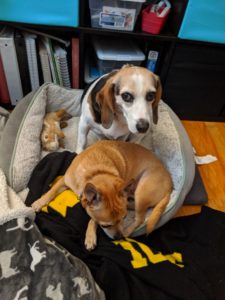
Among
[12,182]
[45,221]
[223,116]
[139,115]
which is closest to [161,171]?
[139,115]

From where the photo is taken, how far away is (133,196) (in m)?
1.45

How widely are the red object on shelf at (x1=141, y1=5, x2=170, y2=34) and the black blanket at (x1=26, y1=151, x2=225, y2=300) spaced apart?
1.02 metres

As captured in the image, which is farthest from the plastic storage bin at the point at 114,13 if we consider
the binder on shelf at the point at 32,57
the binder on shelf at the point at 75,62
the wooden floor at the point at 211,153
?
the wooden floor at the point at 211,153

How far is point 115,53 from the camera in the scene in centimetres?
190

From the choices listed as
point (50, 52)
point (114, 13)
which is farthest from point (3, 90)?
point (114, 13)

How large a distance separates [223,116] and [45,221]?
177cm

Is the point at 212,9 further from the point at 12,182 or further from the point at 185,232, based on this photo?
the point at 12,182

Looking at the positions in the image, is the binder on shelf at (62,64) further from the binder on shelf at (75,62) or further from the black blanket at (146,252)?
the black blanket at (146,252)

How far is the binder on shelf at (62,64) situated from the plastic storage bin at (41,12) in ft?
0.77

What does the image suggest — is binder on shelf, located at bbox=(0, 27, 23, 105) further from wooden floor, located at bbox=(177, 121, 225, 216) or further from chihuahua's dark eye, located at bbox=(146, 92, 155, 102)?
wooden floor, located at bbox=(177, 121, 225, 216)

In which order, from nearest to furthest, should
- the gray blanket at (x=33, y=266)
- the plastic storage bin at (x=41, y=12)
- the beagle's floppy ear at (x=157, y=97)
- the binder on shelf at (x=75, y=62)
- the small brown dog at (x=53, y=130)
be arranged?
the gray blanket at (x=33, y=266), the beagle's floppy ear at (x=157, y=97), the plastic storage bin at (x=41, y=12), the small brown dog at (x=53, y=130), the binder on shelf at (x=75, y=62)

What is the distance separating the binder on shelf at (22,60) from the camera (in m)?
1.77

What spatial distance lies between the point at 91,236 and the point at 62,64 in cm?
123

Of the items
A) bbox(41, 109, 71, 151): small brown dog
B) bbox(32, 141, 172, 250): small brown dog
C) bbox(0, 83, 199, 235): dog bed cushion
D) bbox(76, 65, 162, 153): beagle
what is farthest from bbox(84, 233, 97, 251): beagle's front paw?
bbox(41, 109, 71, 151): small brown dog
